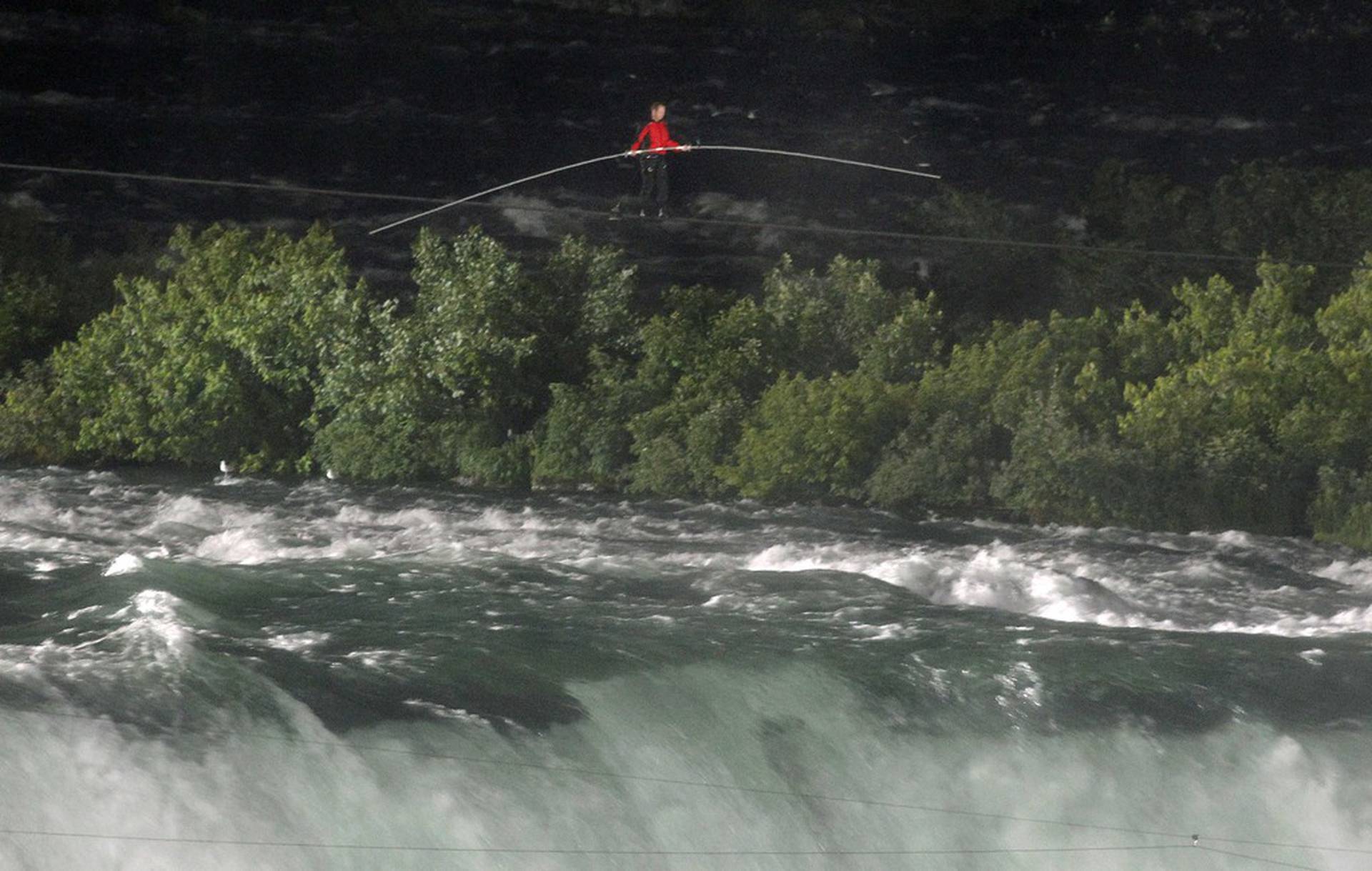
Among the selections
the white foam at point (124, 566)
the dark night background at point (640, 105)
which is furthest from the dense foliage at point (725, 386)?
the white foam at point (124, 566)

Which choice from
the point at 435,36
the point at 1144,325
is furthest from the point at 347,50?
the point at 1144,325

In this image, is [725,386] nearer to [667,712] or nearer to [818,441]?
[818,441]

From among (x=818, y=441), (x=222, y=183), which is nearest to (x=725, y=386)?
(x=818, y=441)

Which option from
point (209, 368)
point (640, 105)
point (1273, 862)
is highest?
point (640, 105)

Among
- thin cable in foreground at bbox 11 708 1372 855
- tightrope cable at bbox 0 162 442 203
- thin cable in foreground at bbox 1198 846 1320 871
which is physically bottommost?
thin cable in foreground at bbox 1198 846 1320 871

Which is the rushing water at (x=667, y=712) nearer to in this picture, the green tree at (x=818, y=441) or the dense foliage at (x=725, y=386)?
the dense foliage at (x=725, y=386)

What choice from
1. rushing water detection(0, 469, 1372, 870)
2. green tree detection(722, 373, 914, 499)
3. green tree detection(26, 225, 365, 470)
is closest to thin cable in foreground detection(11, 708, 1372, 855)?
rushing water detection(0, 469, 1372, 870)

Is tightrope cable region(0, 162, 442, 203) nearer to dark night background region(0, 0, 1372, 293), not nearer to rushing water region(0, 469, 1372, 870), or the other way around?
dark night background region(0, 0, 1372, 293)
